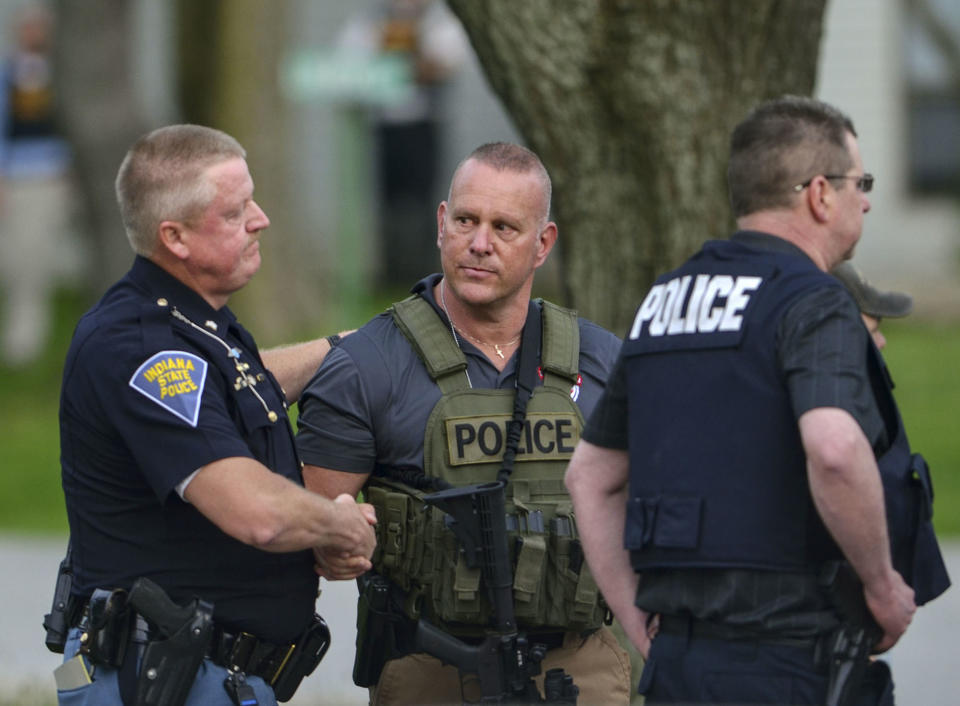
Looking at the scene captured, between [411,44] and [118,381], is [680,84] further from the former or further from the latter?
[411,44]

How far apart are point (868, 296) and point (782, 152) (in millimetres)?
1421

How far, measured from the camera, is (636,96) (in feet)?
17.9

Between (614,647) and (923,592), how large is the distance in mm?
1089

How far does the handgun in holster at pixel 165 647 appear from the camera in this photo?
360cm

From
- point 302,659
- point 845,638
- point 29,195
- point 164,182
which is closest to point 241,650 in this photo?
point 302,659

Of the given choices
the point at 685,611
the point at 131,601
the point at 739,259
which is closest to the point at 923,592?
the point at 685,611

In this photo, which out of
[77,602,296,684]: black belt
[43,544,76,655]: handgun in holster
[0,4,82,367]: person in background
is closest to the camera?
[77,602,296,684]: black belt

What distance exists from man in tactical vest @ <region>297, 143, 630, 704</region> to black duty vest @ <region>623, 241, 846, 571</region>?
647 mm

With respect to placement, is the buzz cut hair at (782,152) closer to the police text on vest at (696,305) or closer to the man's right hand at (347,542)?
the police text on vest at (696,305)

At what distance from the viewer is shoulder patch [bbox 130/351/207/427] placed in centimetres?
353

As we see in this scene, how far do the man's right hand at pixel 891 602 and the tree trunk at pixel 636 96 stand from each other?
236 centimetres

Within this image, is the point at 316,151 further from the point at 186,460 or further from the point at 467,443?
the point at 186,460

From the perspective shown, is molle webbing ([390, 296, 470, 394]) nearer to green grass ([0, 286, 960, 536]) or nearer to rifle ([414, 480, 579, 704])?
rifle ([414, 480, 579, 704])

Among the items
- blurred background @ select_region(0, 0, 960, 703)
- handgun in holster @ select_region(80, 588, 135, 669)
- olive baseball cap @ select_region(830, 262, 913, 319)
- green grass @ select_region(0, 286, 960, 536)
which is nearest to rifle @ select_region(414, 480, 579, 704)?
handgun in holster @ select_region(80, 588, 135, 669)
